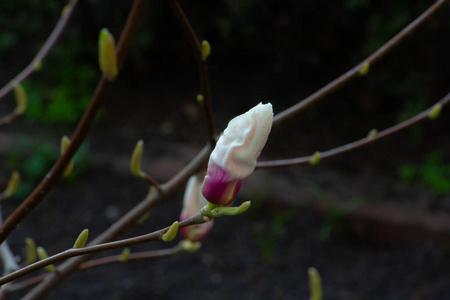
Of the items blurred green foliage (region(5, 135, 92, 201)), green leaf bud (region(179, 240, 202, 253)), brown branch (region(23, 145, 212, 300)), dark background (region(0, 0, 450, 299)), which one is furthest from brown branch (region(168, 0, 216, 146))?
blurred green foliage (region(5, 135, 92, 201))

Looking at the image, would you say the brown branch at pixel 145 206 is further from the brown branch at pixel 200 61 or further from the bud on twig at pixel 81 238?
the bud on twig at pixel 81 238

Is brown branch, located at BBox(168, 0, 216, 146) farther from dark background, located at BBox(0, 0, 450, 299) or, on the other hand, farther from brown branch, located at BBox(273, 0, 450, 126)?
dark background, located at BBox(0, 0, 450, 299)

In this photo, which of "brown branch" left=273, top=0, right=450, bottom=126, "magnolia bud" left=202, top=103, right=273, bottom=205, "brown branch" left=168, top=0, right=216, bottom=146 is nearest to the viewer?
"magnolia bud" left=202, top=103, right=273, bottom=205

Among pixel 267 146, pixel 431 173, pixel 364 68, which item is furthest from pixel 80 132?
pixel 267 146

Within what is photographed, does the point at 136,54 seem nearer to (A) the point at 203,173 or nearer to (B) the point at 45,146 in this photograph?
(B) the point at 45,146

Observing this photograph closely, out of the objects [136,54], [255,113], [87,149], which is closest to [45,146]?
[87,149]

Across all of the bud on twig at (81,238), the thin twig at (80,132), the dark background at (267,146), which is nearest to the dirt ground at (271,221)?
the dark background at (267,146)

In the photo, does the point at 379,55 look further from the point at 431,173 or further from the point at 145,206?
the point at 431,173
